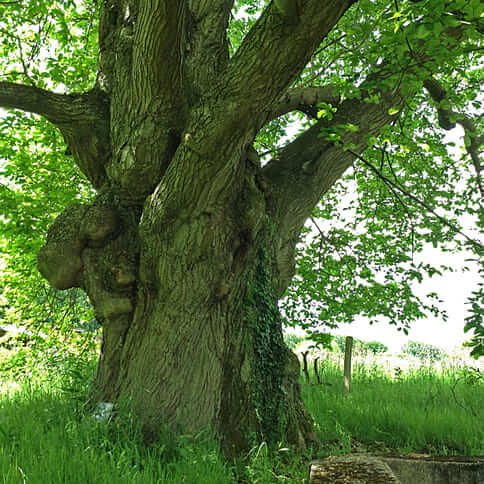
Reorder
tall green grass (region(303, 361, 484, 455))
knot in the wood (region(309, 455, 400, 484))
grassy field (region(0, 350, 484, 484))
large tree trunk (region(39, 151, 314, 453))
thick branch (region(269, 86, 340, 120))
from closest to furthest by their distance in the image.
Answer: knot in the wood (region(309, 455, 400, 484)) < grassy field (region(0, 350, 484, 484)) < large tree trunk (region(39, 151, 314, 453)) < tall green grass (region(303, 361, 484, 455)) < thick branch (region(269, 86, 340, 120))

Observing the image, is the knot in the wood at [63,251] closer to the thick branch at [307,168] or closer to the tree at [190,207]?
the tree at [190,207]

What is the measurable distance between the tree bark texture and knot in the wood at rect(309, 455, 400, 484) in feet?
4.42

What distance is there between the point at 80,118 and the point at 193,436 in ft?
11.4

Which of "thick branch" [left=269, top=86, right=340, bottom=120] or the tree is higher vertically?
"thick branch" [left=269, top=86, right=340, bottom=120]

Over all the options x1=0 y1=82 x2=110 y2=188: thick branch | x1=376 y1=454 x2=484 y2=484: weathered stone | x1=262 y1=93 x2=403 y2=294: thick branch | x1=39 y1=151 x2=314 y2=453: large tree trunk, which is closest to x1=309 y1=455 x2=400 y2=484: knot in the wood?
x1=376 y1=454 x2=484 y2=484: weathered stone

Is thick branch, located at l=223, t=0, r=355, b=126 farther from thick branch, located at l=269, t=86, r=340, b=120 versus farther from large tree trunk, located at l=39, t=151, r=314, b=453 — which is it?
thick branch, located at l=269, t=86, r=340, b=120

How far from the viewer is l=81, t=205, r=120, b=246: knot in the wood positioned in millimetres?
4191

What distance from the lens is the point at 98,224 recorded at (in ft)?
13.8

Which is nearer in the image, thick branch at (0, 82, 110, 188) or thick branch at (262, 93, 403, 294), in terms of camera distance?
thick branch at (0, 82, 110, 188)

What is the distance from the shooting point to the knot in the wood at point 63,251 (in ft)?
13.7

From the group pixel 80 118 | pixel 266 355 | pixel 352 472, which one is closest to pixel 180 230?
pixel 266 355

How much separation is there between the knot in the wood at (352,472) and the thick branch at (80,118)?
3784mm

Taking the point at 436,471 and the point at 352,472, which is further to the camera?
the point at 436,471

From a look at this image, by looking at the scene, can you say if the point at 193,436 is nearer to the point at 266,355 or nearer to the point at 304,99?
the point at 266,355
